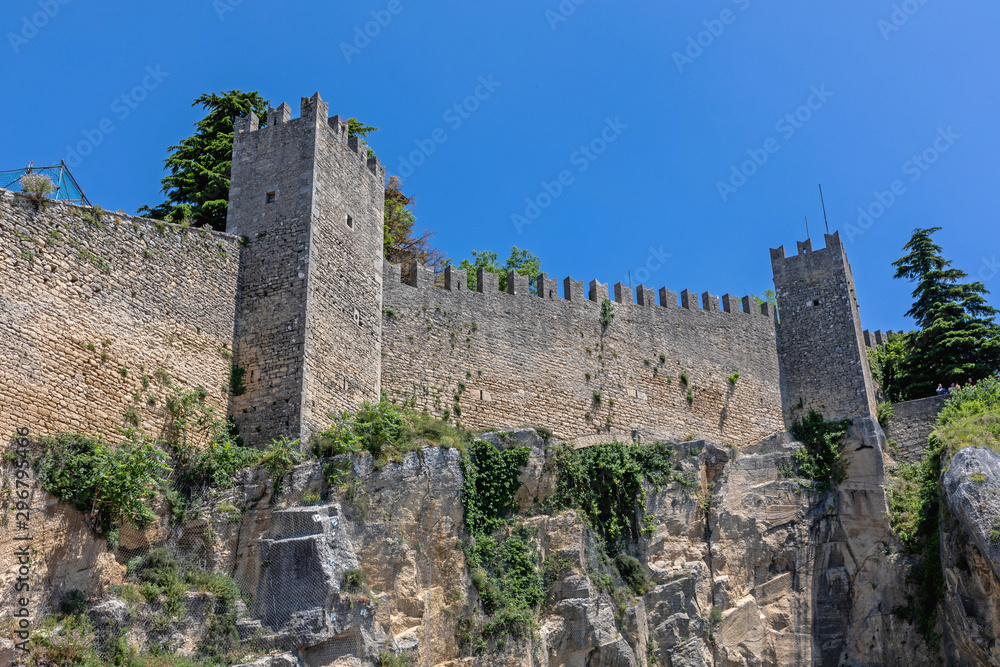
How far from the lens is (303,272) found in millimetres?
18219

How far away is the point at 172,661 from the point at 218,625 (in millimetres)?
883

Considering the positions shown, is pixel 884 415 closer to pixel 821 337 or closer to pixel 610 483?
pixel 821 337

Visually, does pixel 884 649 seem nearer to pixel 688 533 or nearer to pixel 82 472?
pixel 688 533

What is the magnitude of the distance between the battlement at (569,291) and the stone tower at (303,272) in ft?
5.12

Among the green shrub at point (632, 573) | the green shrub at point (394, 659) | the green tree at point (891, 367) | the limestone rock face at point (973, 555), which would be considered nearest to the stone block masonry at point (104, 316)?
the green shrub at point (394, 659)

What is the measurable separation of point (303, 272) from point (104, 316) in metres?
3.75

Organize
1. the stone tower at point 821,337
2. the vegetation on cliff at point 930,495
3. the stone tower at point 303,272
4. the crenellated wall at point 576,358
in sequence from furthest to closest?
the stone tower at point 821,337
the crenellated wall at point 576,358
the vegetation on cliff at point 930,495
the stone tower at point 303,272

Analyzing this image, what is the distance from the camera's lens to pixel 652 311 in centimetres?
2561

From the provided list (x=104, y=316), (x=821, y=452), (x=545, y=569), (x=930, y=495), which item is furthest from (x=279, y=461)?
(x=930, y=495)

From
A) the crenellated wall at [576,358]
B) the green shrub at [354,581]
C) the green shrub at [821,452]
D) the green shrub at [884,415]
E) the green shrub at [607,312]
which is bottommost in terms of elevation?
the green shrub at [354,581]

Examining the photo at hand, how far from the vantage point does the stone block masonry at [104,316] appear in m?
14.4

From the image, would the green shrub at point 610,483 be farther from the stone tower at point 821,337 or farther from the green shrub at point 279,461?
the stone tower at point 821,337

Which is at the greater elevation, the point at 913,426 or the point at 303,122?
the point at 303,122

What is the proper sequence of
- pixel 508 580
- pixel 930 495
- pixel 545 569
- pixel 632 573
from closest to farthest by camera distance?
1. pixel 508 580
2. pixel 545 569
3. pixel 632 573
4. pixel 930 495
